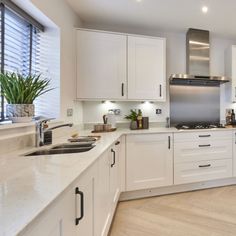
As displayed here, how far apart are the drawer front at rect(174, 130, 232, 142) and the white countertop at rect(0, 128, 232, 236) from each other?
1869 mm

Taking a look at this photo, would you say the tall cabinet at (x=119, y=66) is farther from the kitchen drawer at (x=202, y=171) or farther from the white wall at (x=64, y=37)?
the kitchen drawer at (x=202, y=171)

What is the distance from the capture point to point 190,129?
2.96 metres

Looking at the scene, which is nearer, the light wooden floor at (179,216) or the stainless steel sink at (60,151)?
the stainless steel sink at (60,151)

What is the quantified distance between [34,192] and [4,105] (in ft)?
4.02

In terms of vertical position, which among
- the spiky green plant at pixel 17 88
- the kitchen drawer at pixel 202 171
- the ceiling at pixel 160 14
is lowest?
the kitchen drawer at pixel 202 171

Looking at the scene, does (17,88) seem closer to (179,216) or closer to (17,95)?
(17,95)

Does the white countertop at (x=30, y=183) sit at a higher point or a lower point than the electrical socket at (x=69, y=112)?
lower

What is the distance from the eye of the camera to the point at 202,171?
2.98 m

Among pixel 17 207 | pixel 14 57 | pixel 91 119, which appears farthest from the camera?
pixel 91 119

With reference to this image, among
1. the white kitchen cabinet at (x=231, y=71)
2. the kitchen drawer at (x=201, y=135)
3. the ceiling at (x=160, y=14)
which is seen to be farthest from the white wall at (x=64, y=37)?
the white kitchen cabinet at (x=231, y=71)

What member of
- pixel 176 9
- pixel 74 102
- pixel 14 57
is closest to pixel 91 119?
pixel 74 102

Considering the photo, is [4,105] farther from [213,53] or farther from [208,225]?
[213,53]

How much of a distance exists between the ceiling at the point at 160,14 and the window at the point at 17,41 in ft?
2.34

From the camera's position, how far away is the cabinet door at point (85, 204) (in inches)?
37.8
